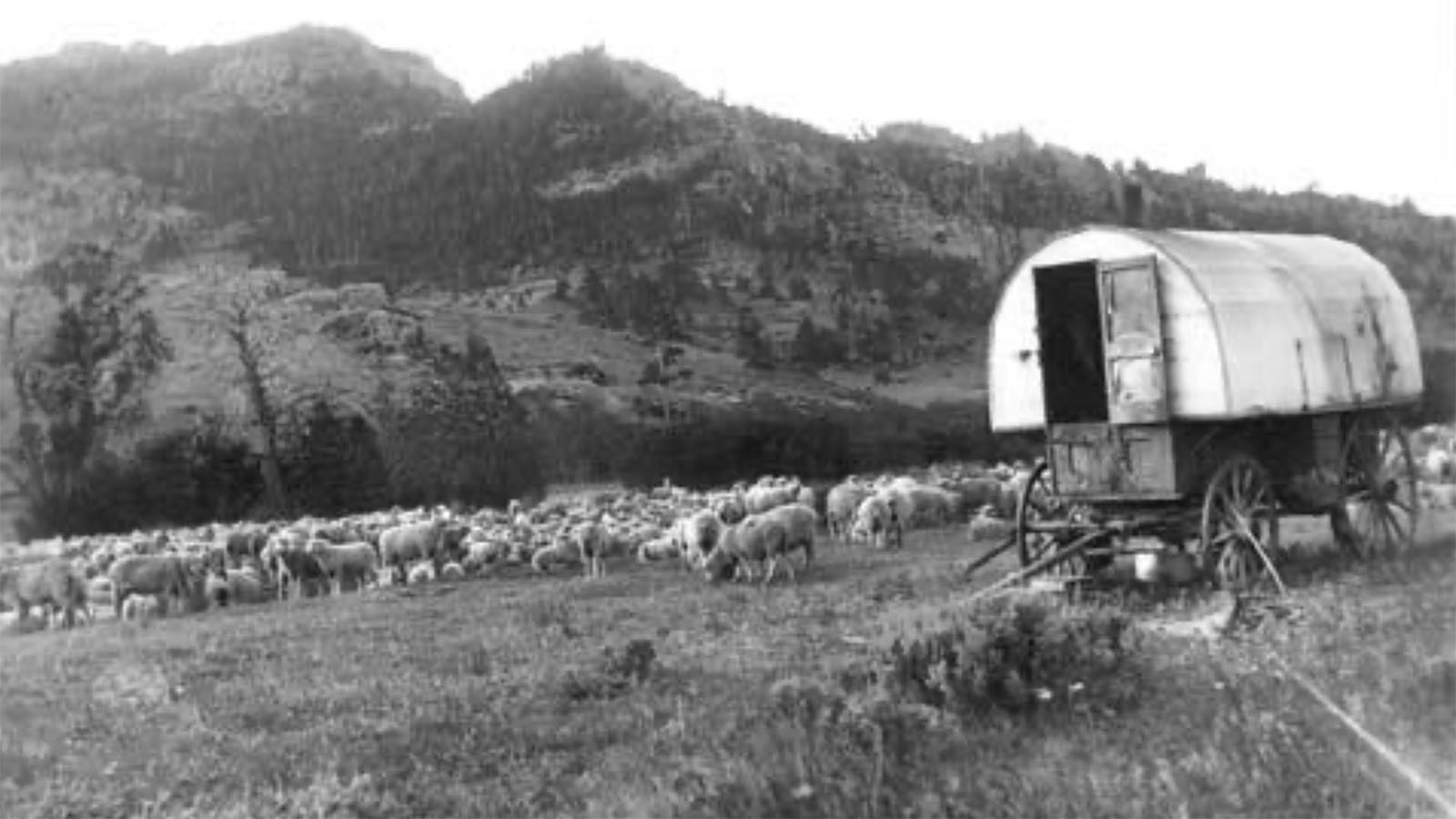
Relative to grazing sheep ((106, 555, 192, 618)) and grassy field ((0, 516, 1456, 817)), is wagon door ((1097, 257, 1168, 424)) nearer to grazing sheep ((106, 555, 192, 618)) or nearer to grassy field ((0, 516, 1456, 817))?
grassy field ((0, 516, 1456, 817))

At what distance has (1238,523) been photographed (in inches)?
606

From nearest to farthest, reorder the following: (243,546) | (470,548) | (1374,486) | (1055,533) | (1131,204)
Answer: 1. (1055,533)
2. (1374,486)
3. (1131,204)
4. (470,548)
5. (243,546)

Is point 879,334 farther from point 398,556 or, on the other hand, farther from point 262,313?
point 398,556

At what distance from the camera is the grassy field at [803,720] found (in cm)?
762

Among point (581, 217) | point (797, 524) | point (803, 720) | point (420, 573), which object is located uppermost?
point (581, 217)

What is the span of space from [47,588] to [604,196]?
115 m

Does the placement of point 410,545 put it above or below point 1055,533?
below

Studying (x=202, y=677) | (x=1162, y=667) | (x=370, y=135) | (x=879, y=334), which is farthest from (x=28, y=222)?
(x=1162, y=667)

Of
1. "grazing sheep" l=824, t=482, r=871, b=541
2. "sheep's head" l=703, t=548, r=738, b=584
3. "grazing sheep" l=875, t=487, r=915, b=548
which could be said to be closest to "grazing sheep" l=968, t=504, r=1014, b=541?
"grazing sheep" l=875, t=487, r=915, b=548

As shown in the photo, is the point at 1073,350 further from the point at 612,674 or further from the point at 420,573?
the point at 420,573

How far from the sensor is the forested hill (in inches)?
4562

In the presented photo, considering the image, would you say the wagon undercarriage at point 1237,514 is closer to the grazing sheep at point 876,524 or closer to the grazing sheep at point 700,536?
the grazing sheep at point 700,536

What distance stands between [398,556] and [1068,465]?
1909 cm

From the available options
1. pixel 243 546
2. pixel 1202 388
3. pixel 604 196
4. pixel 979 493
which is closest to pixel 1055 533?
pixel 1202 388
